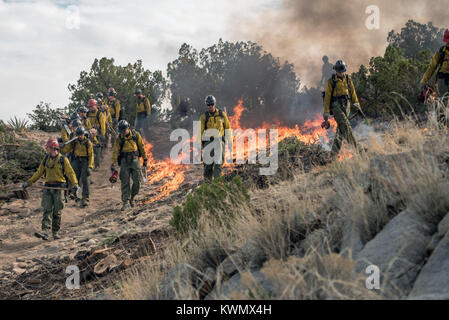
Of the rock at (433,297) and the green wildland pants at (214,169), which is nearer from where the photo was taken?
the rock at (433,297)

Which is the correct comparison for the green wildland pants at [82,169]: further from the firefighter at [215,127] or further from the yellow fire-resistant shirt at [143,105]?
the yellow fire-resistant shirt at [143,105]

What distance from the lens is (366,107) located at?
14.1 meters

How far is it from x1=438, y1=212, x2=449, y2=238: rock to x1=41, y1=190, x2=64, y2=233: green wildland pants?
7.93 m

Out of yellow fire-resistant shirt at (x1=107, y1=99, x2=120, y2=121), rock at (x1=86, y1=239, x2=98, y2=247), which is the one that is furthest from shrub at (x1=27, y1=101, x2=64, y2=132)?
rock at (x1=86, y1=239, x2=98, y2=247)

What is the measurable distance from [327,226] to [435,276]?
3.47ft

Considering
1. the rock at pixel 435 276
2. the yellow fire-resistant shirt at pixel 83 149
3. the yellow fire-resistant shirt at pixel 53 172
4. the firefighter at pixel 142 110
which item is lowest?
the rock at pixel 435 276

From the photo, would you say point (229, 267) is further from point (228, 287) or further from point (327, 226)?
point (327, 226)

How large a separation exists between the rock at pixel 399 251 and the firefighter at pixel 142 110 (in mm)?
13834

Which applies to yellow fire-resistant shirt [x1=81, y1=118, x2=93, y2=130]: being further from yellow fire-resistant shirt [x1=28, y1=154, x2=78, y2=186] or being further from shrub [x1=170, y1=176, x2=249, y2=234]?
shrub [x1=170, y1=176, x2=249, y2=234]

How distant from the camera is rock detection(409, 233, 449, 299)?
8.39 feet

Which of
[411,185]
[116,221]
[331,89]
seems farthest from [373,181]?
[116,221]

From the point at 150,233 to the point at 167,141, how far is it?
13.9 meters

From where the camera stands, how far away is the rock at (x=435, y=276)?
2556 mm

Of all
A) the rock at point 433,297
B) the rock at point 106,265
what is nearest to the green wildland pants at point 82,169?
the rock at point 106,265
